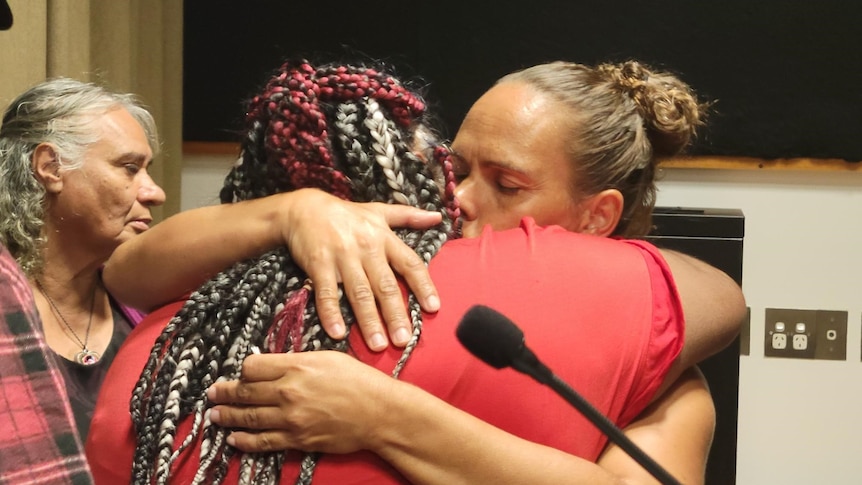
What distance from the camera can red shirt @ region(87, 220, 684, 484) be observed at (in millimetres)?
833

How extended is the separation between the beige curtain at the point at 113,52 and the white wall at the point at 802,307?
1816 mm

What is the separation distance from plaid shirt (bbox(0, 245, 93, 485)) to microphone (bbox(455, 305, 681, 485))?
31 centimetres

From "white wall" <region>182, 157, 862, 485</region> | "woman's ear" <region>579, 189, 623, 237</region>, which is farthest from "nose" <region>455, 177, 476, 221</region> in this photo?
"white wall" <region>182, 157, 862, 485</region>

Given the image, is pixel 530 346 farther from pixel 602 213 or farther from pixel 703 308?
pixel 602 213

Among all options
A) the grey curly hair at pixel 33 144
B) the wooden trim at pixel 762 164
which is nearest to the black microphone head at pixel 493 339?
the grey curly hair at pixel 33 144

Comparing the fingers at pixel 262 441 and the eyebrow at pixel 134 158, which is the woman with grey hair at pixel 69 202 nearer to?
the eyebrow at pixel 134 158

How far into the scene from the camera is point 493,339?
0.68m

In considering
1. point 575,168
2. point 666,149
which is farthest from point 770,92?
point 575,168

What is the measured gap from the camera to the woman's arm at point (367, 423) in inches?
31.4

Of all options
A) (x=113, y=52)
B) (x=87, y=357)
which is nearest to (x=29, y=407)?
(x=87, y=357)

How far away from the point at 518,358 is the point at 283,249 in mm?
333

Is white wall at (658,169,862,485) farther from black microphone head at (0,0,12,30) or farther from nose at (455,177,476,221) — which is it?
black microphone head at (0,0,12,30)

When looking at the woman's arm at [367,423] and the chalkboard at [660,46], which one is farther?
the chalkboard at [660,46]

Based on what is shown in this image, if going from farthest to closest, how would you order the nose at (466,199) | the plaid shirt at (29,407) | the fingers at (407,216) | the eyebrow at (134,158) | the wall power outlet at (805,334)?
the wall power outlet at (805,334) → the eyebrow at (134,158) → the nose at (466,199) → the fingers at (407,216) → the plaid shirt at (29,407)
